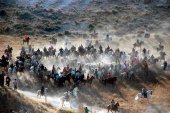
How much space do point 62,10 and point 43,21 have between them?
5.71 meters

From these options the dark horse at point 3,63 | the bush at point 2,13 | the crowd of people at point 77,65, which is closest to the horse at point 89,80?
the crowd of people at point 77,65

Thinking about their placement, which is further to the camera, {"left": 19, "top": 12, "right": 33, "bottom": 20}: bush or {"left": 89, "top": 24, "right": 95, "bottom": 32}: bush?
{"left": 19, "top": 12, "right": 33, "bottom": 20}: bush

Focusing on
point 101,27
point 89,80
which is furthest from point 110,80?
point 101,27

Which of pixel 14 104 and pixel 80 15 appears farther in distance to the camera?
pixel 80 15

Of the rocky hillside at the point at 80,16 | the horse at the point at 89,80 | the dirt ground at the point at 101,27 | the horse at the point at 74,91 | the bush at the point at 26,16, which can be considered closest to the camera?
the horse at the point at 74,91

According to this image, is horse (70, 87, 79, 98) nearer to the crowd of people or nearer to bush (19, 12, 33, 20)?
the crowd of people

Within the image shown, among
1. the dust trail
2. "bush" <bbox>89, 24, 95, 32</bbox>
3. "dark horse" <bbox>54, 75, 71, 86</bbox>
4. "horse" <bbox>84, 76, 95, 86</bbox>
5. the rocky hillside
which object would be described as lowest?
the dust trail

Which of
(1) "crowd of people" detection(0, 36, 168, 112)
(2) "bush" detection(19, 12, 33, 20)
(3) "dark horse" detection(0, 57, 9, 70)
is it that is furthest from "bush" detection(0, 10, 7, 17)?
(3) "dark horse" detection(0, 57, 9, 70)

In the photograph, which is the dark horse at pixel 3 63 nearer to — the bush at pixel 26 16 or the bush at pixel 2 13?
the bush at pixel 26 16

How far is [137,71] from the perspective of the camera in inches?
1911

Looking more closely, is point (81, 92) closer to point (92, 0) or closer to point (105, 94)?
point (105, 94)

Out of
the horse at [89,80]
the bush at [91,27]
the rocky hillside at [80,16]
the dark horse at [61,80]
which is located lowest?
the horse at [89,80]

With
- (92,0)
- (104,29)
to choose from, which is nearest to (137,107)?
(104,29)

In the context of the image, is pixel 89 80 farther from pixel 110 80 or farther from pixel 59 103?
pixel 59 103
